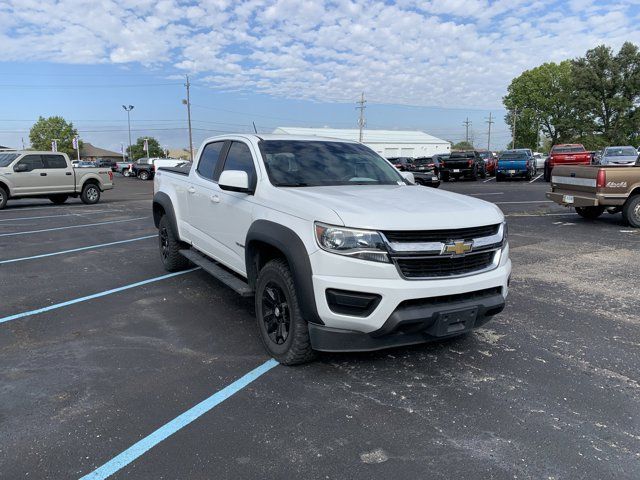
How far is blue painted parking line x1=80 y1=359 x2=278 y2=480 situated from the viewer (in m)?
2.69

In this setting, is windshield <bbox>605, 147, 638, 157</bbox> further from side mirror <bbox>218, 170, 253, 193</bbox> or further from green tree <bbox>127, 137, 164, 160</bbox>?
green tree <bbox>127, 137, 164, 160</bbox>

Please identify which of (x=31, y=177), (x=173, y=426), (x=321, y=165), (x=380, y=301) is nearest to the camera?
(x=173, y=426)

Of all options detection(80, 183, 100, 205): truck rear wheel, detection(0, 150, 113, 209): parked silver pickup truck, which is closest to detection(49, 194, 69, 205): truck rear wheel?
detection(0, 150, 113, 209): parked silver pickup truck

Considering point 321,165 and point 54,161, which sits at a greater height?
point 54,161

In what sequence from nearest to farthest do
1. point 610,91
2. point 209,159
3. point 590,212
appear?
point 209,159, point 590,212, point 610,91

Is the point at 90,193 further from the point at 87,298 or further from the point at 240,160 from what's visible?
the point at 240,160

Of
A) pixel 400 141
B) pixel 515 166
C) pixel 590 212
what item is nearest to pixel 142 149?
pixel 400 141

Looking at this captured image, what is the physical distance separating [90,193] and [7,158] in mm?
2875

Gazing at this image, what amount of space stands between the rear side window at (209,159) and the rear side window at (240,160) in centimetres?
32

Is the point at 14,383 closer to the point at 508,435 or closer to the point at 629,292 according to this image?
the point at 508,435

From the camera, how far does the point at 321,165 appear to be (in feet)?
15.6

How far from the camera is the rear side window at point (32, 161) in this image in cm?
1661

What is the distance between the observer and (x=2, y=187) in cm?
1636

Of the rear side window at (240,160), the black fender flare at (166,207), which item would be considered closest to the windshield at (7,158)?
the black fender flare at (166,207)
